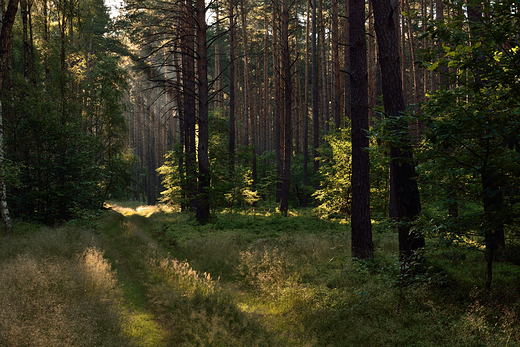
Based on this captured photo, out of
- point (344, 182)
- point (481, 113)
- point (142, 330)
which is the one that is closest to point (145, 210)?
point (344, 182)

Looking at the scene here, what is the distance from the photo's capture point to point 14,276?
18.9 ft

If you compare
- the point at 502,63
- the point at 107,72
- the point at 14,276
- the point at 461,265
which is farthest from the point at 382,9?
the point at 107,72

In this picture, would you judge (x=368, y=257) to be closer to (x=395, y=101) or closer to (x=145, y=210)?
(x=395, y=101)

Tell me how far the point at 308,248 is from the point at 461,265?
158 inches

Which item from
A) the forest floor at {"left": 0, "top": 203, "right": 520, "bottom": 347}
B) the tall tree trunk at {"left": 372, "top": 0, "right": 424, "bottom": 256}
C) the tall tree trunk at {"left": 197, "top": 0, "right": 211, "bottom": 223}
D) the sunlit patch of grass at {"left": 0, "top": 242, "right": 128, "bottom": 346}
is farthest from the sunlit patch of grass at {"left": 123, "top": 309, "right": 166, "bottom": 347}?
the tall tree trunk at {"left": 197, "top": 0, "right": 211, "bottom": 223}

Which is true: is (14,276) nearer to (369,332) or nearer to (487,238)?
(369,332)

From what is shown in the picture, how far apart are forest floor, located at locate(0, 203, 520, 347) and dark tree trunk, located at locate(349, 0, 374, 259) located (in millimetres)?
655

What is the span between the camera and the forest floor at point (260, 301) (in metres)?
4.47

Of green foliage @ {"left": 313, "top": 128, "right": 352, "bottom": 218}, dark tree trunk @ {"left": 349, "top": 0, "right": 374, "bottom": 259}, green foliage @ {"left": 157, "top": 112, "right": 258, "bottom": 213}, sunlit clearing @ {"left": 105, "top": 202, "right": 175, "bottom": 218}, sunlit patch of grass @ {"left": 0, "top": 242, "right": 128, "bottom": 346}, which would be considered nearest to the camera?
sunlit patch of grass @ {"left": 0, "top": 242, "right": 128, "bottom": 346}

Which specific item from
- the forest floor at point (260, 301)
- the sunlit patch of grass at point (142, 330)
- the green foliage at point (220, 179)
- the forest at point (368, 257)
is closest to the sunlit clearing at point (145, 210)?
the green foliage at point (220, 179)

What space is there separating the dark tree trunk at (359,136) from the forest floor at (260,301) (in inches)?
25.8

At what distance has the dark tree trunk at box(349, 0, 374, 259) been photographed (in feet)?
25.7

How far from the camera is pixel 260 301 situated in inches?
264

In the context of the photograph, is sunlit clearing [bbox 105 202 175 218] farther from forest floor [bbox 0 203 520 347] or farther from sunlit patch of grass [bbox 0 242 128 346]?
sunlit patch of grass [bbox 0 242 128 346]
